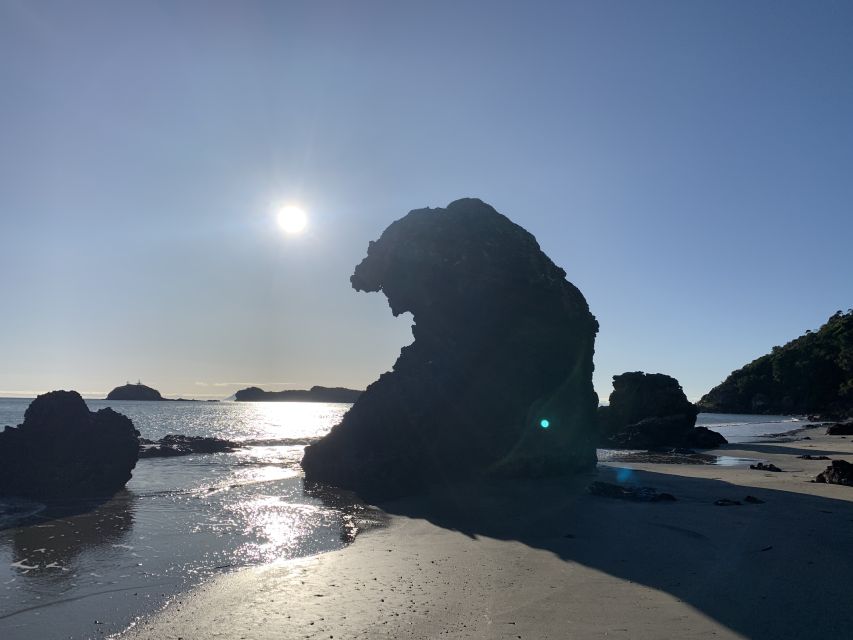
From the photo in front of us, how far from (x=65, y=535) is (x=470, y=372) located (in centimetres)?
1721

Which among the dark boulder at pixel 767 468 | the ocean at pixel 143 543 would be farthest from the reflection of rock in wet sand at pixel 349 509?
the dark boulder at pixel 767 468

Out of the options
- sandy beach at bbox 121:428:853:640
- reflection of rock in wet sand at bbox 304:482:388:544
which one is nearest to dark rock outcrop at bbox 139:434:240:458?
reflection of rock in wet sand at bbox 304:482:388:544

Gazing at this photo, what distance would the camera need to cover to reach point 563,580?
1027 centimetres

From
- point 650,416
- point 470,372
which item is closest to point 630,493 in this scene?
point 470,372

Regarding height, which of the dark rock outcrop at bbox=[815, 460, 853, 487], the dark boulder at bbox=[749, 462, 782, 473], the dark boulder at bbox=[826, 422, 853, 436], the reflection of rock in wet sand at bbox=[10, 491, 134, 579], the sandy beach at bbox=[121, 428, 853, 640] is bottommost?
the sandy beach at bbox=[121, 428, 853, 640]

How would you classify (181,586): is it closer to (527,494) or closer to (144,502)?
(144,502)

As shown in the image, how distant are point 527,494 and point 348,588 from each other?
12.6 meters

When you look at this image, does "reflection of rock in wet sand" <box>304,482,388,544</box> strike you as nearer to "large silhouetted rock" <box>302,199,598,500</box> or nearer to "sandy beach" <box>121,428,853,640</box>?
"sandy beach" <box>121,428,853,640</box>

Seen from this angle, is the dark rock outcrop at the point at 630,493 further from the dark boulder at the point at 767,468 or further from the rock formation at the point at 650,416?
the rock formation at the point at 650,416

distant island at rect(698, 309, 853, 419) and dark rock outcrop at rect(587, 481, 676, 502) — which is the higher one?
distant island at rect(698, 309, 853, 419)

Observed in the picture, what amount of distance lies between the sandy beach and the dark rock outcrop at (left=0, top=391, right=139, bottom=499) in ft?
46.1

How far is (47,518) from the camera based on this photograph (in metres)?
17.5

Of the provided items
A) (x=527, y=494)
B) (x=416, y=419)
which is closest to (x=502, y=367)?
(x=416, y=419)

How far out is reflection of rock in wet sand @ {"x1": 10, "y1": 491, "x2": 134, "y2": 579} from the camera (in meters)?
12.2
